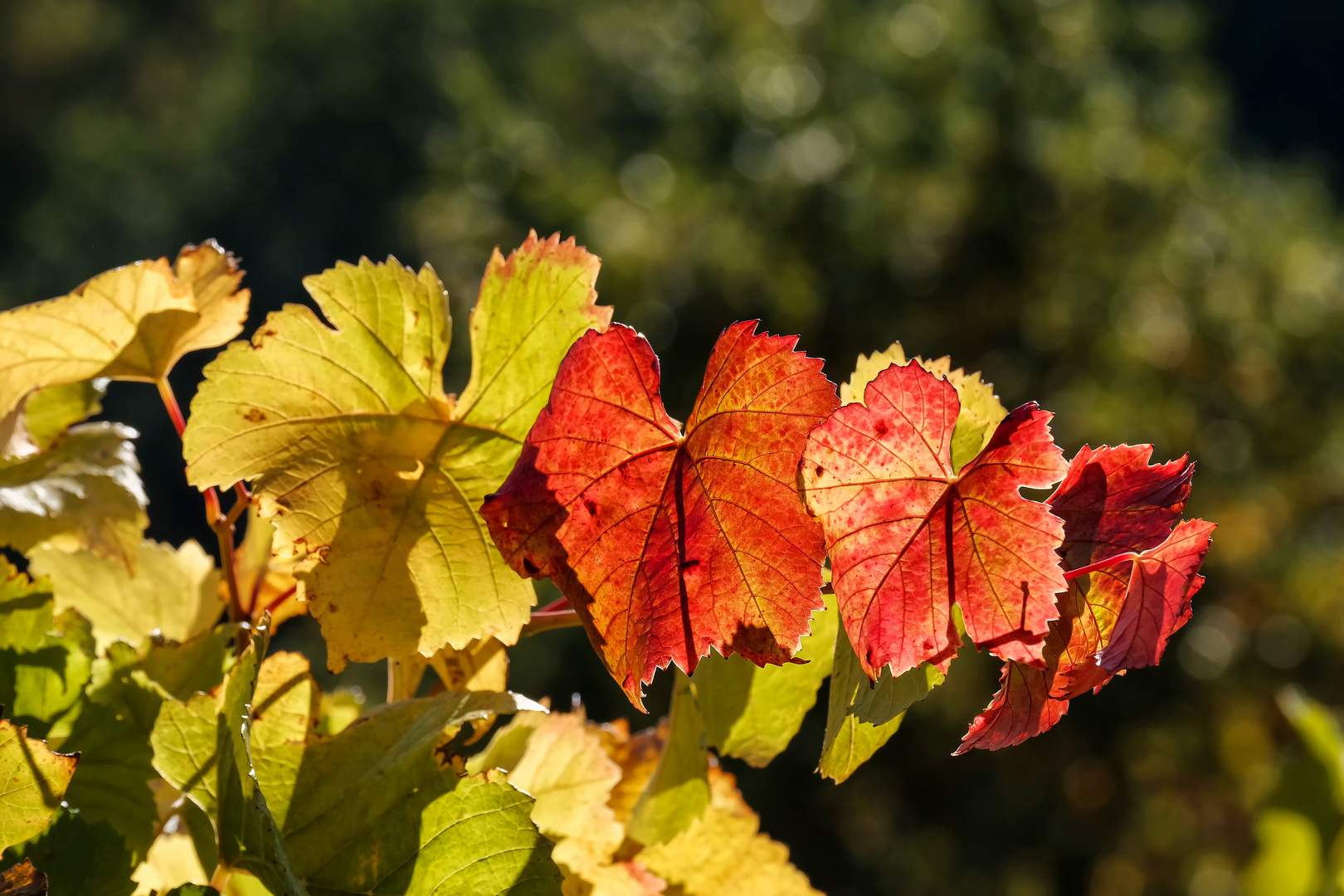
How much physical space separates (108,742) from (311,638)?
5.60 m

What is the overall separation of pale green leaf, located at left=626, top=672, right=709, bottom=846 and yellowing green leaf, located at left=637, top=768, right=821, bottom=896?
2cm

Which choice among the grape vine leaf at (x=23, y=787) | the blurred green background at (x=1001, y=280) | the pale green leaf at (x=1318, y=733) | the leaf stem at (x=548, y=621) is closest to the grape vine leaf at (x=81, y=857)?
the grape vine leaf at (x=23, y=787)

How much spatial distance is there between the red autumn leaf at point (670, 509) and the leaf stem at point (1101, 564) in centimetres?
6

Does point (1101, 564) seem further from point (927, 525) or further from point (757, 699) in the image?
point (757, 699)

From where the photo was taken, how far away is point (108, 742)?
1.17 ft

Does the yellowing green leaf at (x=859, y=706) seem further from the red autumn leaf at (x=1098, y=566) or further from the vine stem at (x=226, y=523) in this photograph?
the vine stem at (x=226, y=523)

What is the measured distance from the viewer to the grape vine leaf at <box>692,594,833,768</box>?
0.39m

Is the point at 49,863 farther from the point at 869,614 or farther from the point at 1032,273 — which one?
the point at 1032,273

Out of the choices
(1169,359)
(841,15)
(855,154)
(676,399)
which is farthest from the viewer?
(841,15)

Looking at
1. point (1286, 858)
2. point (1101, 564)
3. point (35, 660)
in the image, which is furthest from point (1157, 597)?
point (1286, 858)

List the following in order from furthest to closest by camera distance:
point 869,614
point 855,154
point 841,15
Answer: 1. point 841,15
2. point 855,154
3. point 869,614

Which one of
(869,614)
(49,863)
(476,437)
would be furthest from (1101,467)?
(49,863)

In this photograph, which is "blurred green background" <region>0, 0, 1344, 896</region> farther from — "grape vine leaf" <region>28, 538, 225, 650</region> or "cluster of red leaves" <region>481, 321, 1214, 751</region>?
"cluster of red leaves" <region>481, 321, 1214, 751</region>

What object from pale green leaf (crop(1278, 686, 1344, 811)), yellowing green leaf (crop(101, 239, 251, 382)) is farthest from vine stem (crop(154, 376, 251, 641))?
pale green leaf (crop(1278, 686, 1344, 811))
